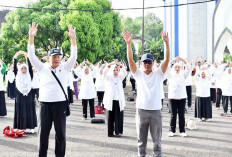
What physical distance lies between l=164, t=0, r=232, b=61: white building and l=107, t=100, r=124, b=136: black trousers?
18.6 meters

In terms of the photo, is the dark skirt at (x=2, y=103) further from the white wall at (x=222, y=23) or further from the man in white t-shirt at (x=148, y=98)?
the white wall at (x=222, y=23)

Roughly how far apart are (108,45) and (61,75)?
2606 centimetres

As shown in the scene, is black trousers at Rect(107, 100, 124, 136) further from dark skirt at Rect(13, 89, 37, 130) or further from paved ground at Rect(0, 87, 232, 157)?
dark skirt at Rect(13, 89, 37, 130)

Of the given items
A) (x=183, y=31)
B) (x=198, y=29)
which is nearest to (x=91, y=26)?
(x=183, y=31)

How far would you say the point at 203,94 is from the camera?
1134cm

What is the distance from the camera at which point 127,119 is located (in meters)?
11.7

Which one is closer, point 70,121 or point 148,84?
point 148,84

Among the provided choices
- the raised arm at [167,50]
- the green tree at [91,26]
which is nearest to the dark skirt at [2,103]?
the raised arm at [167,50]

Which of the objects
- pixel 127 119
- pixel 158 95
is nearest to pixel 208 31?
pixel 127 119

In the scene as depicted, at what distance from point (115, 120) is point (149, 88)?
344cm

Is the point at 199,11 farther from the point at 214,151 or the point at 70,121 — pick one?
the point at 214,151

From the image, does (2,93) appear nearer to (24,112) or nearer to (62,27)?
(24,112)

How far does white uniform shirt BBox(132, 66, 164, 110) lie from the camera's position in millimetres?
5723

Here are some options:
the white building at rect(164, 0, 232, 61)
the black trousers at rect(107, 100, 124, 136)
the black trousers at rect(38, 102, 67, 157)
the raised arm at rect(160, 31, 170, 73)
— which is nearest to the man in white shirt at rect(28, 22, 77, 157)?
the black trousers at rect(38, 102, 67, 157)
